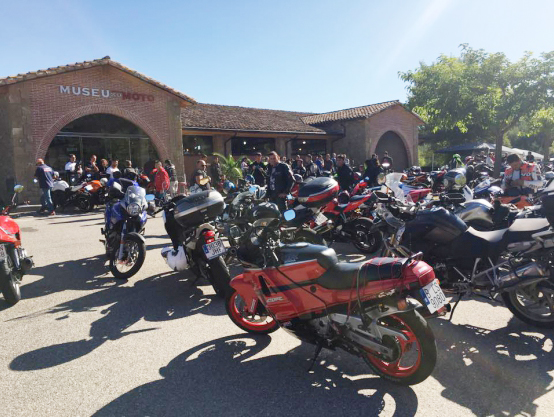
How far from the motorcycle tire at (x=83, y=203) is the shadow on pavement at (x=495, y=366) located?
12351 millimetres

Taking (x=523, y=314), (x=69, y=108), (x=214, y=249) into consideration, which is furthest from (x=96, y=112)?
(x=523, y=314)

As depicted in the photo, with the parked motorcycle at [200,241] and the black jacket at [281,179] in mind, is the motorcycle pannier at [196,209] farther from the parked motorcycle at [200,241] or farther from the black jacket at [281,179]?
the black jacket at [281,179]

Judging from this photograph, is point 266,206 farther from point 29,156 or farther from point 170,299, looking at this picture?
point 29,156

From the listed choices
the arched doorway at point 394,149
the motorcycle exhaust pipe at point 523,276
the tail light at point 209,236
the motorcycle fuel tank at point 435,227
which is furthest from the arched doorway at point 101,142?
the arched doorway at point 394,149

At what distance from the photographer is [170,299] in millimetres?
4938

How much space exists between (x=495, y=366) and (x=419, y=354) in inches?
33.7

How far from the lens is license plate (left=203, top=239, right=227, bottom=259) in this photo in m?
4.55

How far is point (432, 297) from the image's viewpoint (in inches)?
108

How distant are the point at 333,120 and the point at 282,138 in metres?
5.40

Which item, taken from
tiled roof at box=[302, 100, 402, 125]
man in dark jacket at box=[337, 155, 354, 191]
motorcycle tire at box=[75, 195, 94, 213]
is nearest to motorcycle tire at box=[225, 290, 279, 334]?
man in dark jacket at box=[337, 155, 354, 191]

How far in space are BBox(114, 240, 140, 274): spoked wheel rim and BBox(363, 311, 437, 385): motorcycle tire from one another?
390cm

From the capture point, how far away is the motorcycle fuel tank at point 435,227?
4.00m

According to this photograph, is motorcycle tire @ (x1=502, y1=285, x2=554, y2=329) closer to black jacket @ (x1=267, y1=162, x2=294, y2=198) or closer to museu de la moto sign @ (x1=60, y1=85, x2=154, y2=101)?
black jacket @ (x1=267, y1=162, x2=294, y2=198)

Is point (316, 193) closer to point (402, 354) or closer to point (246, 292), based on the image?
point (246, 292)
